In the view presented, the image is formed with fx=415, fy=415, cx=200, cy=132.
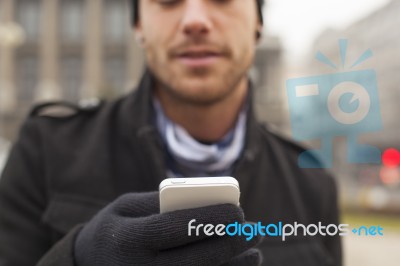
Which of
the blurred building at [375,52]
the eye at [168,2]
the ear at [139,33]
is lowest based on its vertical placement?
the blurred building at [375,52]

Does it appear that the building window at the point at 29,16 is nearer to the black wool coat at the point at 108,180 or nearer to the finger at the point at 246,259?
the black wool coat at the point at 108,180

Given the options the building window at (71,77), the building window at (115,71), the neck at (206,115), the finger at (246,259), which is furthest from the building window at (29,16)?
→ the finger at (246,259)

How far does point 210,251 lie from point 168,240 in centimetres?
5

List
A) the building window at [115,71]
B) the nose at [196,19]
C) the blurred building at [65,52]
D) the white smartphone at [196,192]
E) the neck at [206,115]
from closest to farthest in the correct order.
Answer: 1. the white smartphone at [196,192]
2. the nose at [196,19]
3. the neck at [206,115]
4. the blurred building at [65,52]
5. the building window at [115,71]

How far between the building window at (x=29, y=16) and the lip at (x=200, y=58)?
17.9 meters

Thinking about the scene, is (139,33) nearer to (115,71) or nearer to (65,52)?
(115,71)

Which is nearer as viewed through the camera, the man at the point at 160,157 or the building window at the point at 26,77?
the man at the point at 160,157

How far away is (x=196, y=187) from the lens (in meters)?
0.50

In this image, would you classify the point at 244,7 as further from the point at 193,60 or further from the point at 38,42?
the point at 38,42

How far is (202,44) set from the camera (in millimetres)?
660

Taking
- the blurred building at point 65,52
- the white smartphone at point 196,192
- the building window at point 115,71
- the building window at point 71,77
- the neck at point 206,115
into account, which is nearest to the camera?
the white smartphone at point 196,192

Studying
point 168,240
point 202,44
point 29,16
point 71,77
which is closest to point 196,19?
point 202,44

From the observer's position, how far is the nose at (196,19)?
A: 0.64 m

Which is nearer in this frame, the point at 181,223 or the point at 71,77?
the point at 181,223
